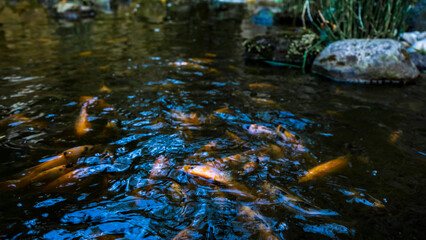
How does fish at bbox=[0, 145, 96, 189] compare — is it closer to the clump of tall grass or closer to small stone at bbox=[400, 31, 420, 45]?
→ the clump of tall grass

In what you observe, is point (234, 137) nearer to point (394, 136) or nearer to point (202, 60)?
point (394, 136)

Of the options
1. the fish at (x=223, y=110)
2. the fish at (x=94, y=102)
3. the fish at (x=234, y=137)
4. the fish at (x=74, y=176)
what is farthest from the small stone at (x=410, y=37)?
the fish at (x=74, y=176)

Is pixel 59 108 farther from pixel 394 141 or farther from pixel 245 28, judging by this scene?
pixel 245 28

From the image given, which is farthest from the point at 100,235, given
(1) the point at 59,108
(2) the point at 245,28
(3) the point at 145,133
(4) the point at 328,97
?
(2) the point at 245,28

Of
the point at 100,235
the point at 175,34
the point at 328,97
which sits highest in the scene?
the point at 175,34

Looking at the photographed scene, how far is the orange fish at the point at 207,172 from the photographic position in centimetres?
281

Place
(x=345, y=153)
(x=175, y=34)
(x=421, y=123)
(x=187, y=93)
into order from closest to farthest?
(x=345, y=153), (x=421, y=123), (x=187, y=93), (x=175, y=34)

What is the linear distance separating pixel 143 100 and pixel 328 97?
300 cm

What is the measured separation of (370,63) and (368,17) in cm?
144

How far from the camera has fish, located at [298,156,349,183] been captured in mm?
2914

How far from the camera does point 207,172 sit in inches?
112

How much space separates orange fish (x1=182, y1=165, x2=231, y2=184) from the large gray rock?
13.7 feet

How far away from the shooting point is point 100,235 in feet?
7.16

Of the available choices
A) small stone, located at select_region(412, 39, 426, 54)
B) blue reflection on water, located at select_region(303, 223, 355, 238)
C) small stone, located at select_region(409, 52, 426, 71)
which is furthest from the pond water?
small stone, located at select_region(412, 39, 426, 54)
